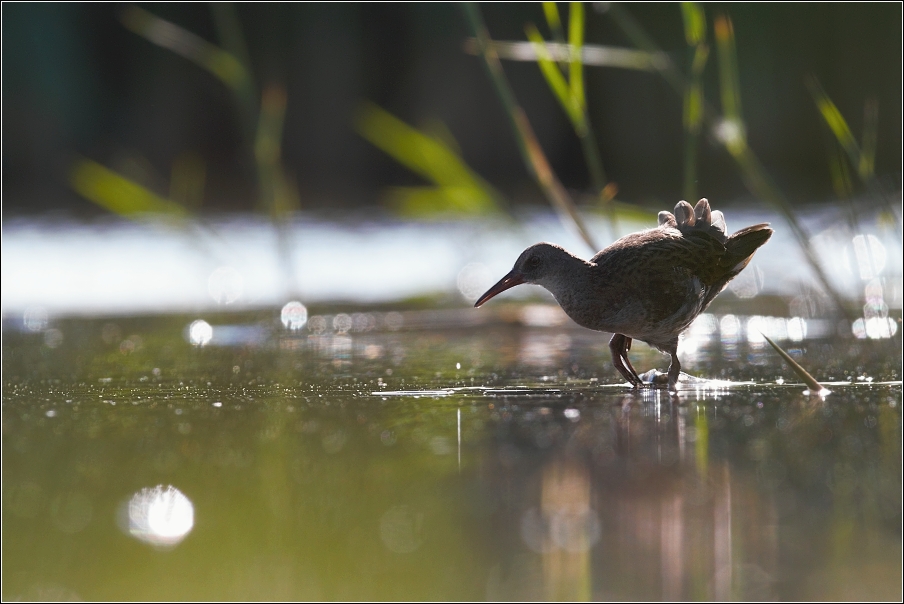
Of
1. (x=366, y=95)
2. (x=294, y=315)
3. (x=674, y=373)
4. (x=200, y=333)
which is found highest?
(x=366, y=95)

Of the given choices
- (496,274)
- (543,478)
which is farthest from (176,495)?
(496,274)

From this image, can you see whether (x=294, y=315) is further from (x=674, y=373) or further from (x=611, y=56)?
(x=674, y=373)

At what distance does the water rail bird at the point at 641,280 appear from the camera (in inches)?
157

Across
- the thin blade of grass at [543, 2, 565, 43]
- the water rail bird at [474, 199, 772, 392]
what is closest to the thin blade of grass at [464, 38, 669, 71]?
the thin blade of grass at [543, 2, 565, 43]

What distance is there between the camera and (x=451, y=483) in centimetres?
257

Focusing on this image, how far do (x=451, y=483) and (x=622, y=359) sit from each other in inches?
69.9

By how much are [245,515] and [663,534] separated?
951 mm

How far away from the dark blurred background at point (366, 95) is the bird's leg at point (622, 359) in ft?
27.7

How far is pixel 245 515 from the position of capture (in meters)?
Result: 2.40

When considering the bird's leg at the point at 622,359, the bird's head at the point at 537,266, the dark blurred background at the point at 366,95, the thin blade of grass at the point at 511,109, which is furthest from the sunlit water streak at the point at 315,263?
the dark blurred background at the point at 366,95

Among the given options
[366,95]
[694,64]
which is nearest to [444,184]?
[694,64]

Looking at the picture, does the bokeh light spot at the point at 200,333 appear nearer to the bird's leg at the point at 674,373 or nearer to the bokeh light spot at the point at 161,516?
the bird's leg at the point at 674,373

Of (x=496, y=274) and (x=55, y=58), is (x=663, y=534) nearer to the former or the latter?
(x=496, y=274)

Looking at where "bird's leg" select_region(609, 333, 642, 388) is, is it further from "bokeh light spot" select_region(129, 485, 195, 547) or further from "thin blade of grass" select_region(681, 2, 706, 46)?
"bokeh light spot" select_region(129, 485, 195, 547)
